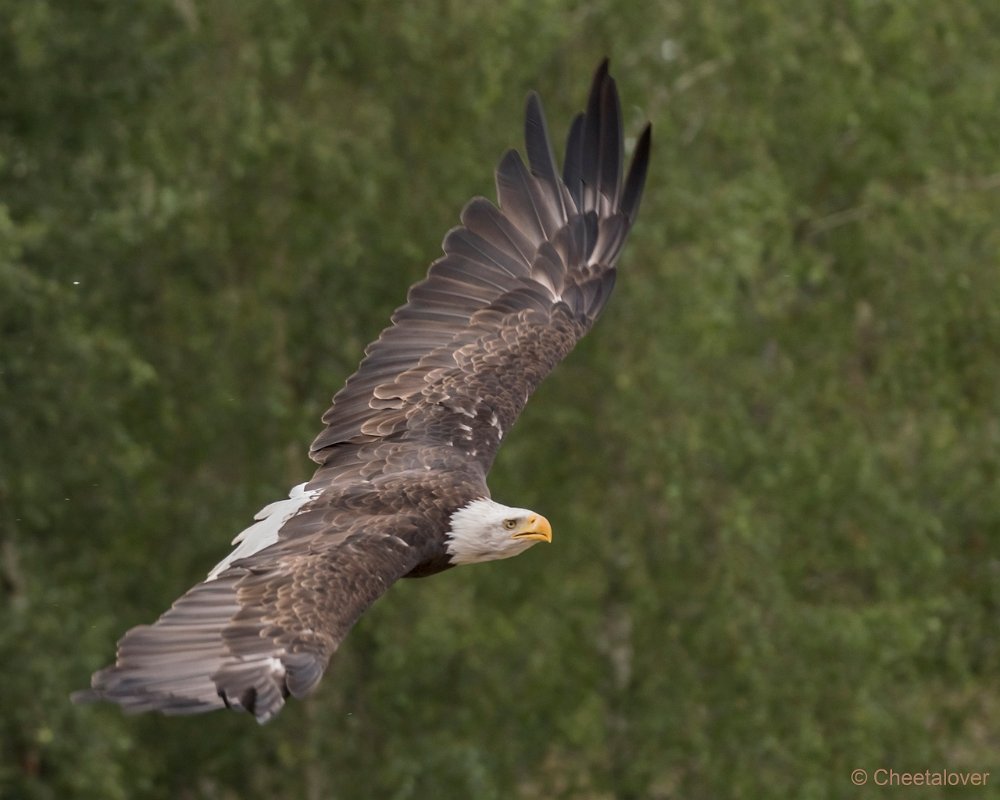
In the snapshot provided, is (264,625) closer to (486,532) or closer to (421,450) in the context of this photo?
(486,532)

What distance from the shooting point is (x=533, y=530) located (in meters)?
11.1

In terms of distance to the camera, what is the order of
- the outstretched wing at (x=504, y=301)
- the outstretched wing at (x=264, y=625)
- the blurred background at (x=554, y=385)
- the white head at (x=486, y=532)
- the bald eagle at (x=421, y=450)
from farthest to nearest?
1. the blurred background at (x=554, y=385)
2. the outstretched wing at (x=504, y=301)
3. the white head at (x=486, y=532)
4. the bald eagle at (x=421, y=450)
5. the outstretched wing at (x=264, y=625)

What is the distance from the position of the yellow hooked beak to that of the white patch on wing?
102 centimetres

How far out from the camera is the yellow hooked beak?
1104 cm

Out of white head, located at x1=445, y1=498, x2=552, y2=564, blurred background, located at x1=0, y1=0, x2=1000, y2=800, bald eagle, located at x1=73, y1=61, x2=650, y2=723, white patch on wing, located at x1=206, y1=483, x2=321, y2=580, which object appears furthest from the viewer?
blurred background, located at x1=0, y1=0, x2=1000, y2=800

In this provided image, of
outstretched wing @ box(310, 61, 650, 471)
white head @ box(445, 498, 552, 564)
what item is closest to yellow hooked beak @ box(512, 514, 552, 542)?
white head @ box(445, 498, 552, 564)

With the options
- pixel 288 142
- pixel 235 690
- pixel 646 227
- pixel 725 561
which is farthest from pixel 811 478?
pixel 235 690

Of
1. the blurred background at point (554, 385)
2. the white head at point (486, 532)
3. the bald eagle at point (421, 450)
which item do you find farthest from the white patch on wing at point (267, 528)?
the blurred background at point (554, 385)

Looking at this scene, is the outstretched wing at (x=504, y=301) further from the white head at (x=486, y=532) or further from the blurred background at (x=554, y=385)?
the blurred background at (x=554, y=385)

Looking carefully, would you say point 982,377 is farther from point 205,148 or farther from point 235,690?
point 235,690

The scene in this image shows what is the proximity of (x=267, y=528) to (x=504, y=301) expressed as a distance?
2547 millimetres

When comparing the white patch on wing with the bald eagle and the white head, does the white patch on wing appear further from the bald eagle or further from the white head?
the white head

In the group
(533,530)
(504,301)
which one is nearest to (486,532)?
(533,530)

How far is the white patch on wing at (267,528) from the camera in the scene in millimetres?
10414
